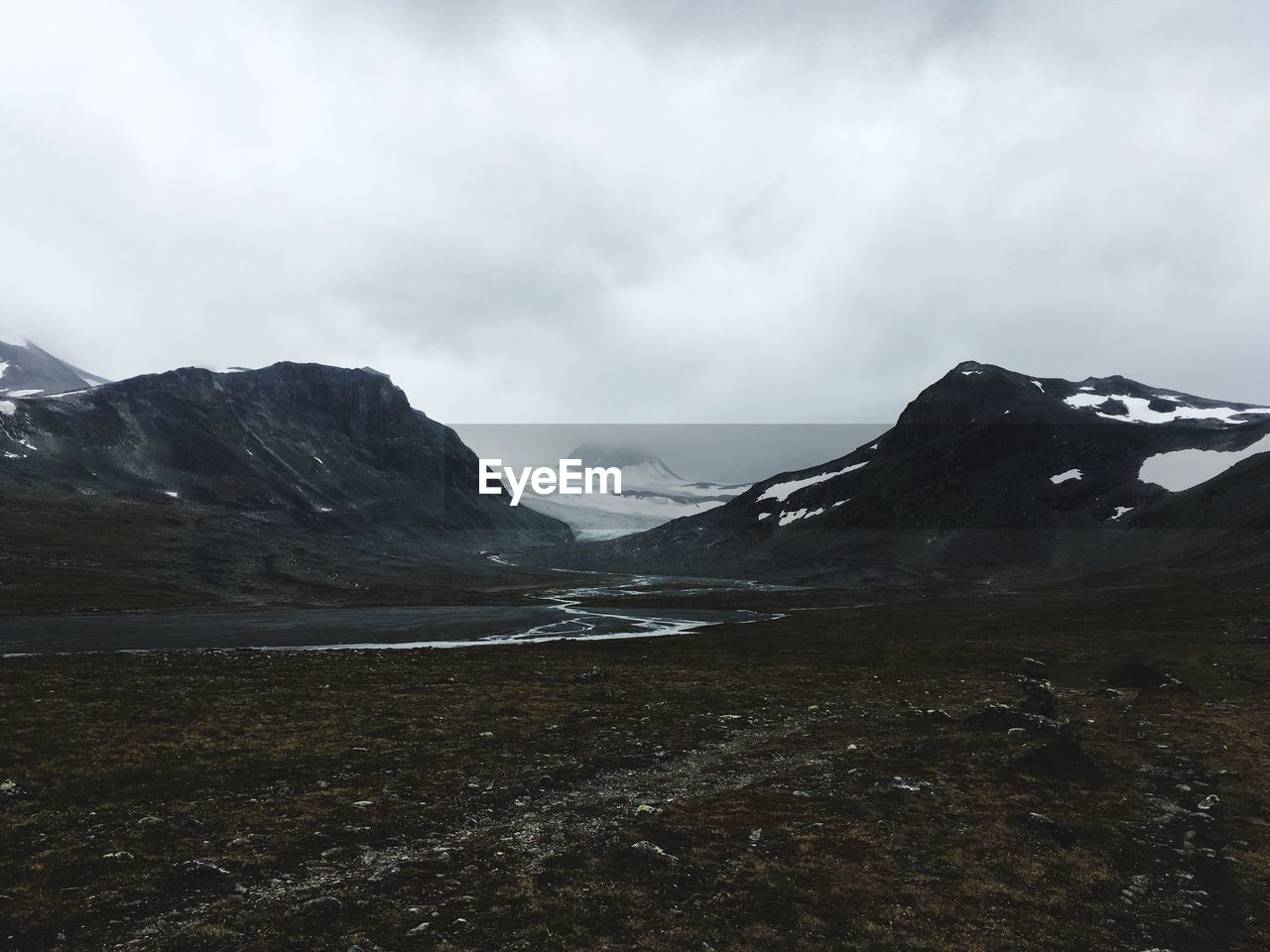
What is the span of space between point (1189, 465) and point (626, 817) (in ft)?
720

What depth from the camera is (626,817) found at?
62.2 ft

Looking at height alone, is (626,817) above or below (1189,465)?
below

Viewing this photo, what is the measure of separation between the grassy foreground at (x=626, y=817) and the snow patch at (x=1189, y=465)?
16125 centimetres

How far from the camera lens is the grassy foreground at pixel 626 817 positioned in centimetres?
1269

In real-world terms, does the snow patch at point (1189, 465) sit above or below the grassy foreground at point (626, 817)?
above

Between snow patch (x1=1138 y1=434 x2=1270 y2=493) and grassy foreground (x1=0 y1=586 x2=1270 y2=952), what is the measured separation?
161246mm

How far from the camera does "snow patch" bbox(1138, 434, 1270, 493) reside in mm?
165150

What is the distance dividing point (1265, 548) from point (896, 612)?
5846 cm

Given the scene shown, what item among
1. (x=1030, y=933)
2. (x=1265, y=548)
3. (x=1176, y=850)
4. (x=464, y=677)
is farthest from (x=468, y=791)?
(x=1265, y=548)

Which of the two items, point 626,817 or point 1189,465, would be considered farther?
point 1189,465

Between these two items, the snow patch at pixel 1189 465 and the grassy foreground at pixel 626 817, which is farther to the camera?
the snow patch at pixel 1189 465

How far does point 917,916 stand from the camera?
43.2ft

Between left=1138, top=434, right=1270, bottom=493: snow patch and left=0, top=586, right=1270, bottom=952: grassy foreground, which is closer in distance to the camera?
left=0, top=586, right=1270, bottom=952: grassy foreground

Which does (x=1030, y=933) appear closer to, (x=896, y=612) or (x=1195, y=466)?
(x=896, y=612)
